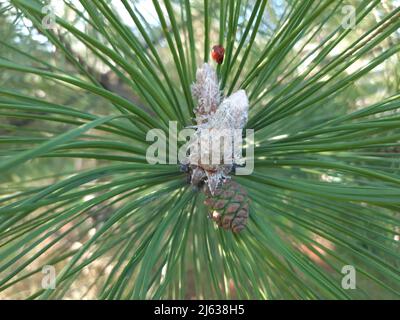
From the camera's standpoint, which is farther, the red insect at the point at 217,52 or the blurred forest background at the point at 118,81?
the blurred forest background at the point at 118,81

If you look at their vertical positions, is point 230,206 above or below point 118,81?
below

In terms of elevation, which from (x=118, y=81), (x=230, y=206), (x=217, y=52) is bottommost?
(x=230, y=206)

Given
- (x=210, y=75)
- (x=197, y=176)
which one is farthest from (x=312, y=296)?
(x=210, y=75)

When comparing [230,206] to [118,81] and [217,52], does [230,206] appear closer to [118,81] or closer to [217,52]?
[217,52]

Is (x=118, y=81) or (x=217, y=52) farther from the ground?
Result: (x=118, y=81)

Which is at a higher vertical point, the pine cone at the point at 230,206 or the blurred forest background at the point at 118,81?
the blurred forest background at the point at 118,81

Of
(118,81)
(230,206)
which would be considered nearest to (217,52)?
(230,206)

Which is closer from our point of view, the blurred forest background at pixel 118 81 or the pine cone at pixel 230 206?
the pine cone at pixel 230 206

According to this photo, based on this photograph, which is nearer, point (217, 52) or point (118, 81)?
point (217, 52)

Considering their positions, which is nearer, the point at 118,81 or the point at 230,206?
the point at 230,206
